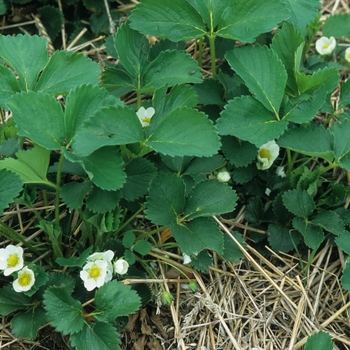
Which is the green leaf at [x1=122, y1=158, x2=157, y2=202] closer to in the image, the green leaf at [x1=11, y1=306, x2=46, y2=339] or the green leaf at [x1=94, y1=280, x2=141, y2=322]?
the green leaf at [x1=94, y1=280, x2=141, y2=322]

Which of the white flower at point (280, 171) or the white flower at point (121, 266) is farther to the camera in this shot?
the white flower at point (280, 171)

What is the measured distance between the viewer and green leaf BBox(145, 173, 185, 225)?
158cm

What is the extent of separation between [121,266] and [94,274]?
84 mm

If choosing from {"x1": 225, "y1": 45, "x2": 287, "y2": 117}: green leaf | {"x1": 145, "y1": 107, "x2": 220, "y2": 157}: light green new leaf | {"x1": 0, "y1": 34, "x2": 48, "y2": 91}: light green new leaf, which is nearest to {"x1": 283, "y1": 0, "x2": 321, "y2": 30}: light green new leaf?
{"x1": 225, "y1": 45, "x2": 287, "y2": 117}: green leaf

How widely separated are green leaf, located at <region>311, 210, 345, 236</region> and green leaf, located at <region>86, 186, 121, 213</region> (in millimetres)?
694

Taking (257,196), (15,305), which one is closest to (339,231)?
(257,196)

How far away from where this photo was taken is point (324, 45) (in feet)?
7.41

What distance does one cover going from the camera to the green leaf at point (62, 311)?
1443 mm

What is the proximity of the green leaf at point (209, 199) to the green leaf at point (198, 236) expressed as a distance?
0.04 meters

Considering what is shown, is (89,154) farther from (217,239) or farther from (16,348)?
(16,348)

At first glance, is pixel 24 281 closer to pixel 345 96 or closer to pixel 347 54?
pixel 345 96

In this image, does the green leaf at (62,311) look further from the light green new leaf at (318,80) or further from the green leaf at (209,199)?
the light green new leaf at (318,80)

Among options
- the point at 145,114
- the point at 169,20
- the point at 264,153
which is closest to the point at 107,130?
the point at 145,114

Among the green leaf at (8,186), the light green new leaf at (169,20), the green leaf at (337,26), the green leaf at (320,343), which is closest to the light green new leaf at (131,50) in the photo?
the light green new leaf at (169,20)
